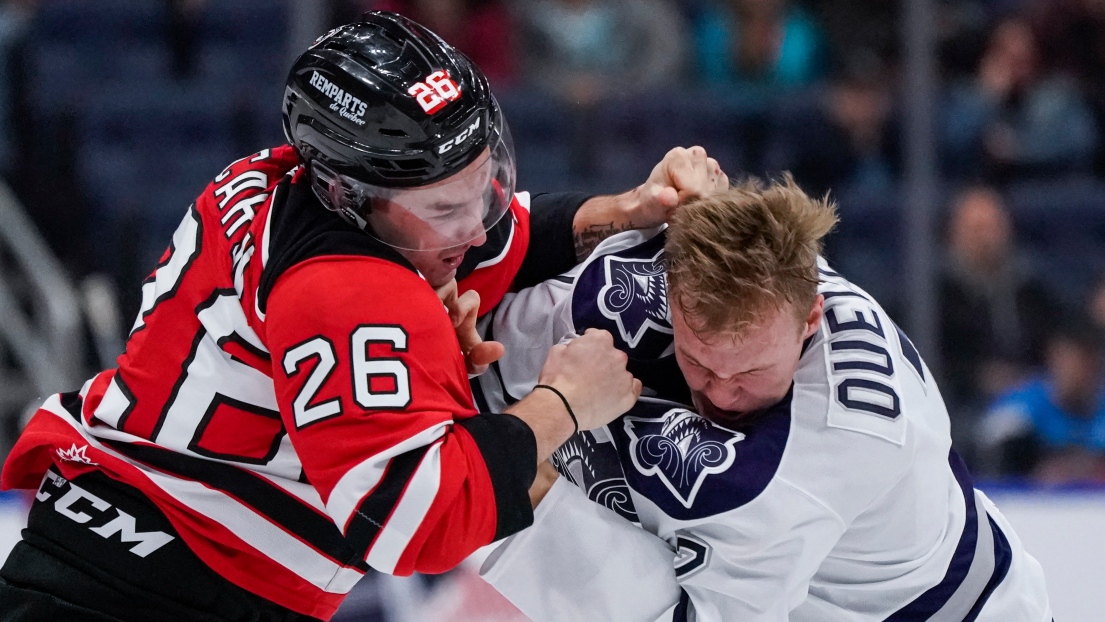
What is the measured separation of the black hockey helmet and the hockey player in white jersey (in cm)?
46

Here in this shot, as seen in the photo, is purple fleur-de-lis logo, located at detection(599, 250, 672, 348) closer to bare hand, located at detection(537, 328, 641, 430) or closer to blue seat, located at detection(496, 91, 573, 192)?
bare hand, located at detection(537, 328, 641, 430)

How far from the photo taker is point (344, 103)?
A: 7.57ft

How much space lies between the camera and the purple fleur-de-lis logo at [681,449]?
8.11 feet

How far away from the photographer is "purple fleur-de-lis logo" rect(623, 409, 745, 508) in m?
2.47

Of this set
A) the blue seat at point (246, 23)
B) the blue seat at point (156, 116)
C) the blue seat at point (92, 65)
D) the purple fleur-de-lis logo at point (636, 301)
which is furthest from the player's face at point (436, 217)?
the blue seat at point (92, 65)

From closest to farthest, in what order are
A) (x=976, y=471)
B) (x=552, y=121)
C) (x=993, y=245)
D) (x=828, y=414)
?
(x=828, y=414)
(x=976, y=471)
(x=993, y=245)
(x=552, y=121)

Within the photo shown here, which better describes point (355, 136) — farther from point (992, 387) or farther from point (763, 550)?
point (992, 387)

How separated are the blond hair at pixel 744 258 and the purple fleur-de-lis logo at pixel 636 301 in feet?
0.57

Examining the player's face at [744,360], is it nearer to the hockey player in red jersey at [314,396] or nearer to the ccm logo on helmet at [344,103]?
the hockey player in red jersey at [314,396]

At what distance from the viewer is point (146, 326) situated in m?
2.53

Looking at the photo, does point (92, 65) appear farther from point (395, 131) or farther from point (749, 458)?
point (749, 458)

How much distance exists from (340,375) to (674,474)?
74 cm

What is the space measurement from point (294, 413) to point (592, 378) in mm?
604

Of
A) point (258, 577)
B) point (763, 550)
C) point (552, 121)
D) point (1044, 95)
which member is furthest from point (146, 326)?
point (1044, 95)
